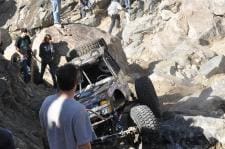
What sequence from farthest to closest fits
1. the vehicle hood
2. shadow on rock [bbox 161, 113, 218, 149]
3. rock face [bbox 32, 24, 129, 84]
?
rock face [bbox 32, 24, 129, 84]
shadow on rock [bbox 161, 113, 218, 149]
the vehicle hood

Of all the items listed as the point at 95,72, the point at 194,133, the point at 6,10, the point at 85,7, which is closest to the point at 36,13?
the point at 6,10

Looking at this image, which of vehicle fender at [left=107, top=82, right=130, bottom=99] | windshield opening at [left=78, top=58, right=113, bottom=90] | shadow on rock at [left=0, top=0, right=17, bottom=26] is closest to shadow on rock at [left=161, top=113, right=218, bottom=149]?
vehicle fender at [left=107, top=82, right=130, bottom=99]

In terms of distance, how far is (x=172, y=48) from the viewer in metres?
20.5

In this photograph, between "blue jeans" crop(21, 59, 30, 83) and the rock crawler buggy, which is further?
"blue jeans" crop(21, 59, 30, 83)

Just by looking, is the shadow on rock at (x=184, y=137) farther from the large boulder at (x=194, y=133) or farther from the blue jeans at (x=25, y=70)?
the blue jeans at (x=25, y=70)

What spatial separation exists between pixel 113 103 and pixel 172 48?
11.9 meters

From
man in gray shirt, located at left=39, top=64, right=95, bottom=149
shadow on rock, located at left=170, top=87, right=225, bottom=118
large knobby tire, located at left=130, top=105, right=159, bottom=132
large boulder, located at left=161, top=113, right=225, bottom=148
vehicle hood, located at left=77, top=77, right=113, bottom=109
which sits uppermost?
man in gray shirt, located at left=39, top=64, right=95, bottom=149

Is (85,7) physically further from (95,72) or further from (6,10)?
(95,72)

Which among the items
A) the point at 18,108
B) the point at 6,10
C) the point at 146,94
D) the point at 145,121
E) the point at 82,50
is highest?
the point at 82,50

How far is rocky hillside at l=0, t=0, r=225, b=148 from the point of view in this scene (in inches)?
396

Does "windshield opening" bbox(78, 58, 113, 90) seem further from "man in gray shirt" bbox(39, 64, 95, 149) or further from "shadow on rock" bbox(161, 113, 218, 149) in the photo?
"man in gray shirt" bbox(39, 64, 95, 149)

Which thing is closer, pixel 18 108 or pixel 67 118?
pixel 67 118

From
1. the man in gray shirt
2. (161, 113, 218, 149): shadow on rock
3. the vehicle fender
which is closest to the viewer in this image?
the man in gray shirt

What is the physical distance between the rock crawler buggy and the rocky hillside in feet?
2.28
